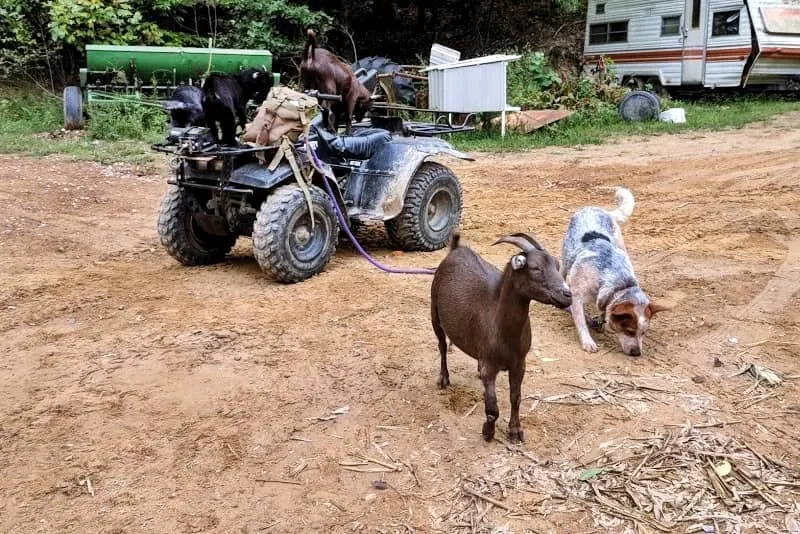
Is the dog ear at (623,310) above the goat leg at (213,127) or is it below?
below

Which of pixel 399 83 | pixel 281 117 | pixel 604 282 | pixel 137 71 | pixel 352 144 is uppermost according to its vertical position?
pixel 137 71

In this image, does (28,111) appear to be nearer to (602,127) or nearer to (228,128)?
(228,128)

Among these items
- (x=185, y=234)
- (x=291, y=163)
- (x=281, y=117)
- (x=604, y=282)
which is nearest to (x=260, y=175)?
(x=291, y=163)

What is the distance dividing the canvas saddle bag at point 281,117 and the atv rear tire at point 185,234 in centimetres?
A: 90

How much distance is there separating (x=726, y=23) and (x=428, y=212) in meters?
12.2

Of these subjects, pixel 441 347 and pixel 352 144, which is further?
pixel 352 144

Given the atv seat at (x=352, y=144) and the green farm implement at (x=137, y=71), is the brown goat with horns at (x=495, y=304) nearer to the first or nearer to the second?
the atv seat at (x=352, y=144)

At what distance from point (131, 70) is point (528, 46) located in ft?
37.9

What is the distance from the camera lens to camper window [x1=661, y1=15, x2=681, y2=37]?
56.9ft

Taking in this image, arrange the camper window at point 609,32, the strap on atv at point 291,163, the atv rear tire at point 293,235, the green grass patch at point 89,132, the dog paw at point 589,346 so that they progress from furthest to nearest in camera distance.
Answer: the camper window at point 609,32 < the green grass patch at point 89,132 < the strap on atv at point 291,163 < the atv rear tire at point 293,235 < the dog paw at point 589,346

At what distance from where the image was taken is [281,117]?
588 cm

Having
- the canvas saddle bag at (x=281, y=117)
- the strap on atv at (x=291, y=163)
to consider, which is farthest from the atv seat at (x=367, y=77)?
the strap on atv at (x=291, y=163)

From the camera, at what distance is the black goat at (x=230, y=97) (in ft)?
19.4

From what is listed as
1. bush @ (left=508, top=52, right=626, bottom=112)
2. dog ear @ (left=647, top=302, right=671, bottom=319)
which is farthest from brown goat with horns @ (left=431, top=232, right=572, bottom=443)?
bush @ (left=508, top=52, right=626, bottom=112)
